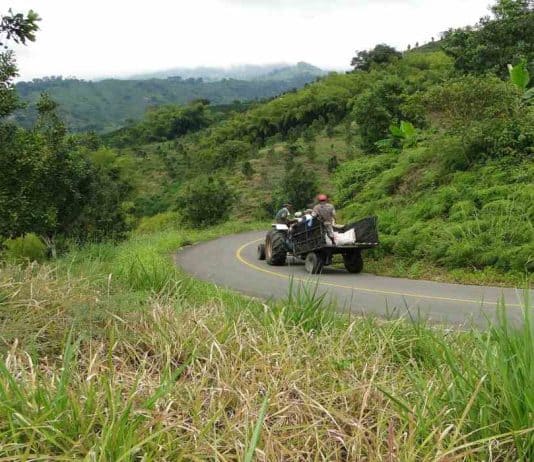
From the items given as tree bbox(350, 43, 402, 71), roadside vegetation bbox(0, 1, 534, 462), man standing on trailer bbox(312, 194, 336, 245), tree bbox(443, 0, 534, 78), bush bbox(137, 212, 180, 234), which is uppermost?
tree bbox(350, 43, 402, 71)

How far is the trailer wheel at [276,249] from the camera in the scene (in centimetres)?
1672

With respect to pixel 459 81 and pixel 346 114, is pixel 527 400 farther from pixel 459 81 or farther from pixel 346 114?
pixel 346 114

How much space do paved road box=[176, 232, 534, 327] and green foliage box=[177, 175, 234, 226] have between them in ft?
42.9

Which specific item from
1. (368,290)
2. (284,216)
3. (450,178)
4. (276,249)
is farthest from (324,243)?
(450,178)

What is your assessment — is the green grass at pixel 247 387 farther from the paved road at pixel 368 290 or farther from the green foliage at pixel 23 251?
the green foliage at pixel 23 251

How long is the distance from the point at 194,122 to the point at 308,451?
301ft

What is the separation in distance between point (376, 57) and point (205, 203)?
4034 centimetres

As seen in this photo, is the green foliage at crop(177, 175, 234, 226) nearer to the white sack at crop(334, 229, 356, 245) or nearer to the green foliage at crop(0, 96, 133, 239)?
the green foliage at crop(0, 96, 133, 239)

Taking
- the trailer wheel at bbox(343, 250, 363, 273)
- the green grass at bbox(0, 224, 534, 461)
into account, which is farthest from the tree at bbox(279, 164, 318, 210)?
the green grass at bbox(0, 224, 534, 461)

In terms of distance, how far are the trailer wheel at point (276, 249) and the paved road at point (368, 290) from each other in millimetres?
320

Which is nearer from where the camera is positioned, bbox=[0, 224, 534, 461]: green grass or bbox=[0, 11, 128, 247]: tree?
bbox=[0, 224, 534, 461]: green grass

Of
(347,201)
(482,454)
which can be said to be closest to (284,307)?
(482,454)

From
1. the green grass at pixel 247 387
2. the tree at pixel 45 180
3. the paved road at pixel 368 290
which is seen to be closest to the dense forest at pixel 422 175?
the tree at pixel 45 180

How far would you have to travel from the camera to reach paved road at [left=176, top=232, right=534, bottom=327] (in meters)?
8.28
